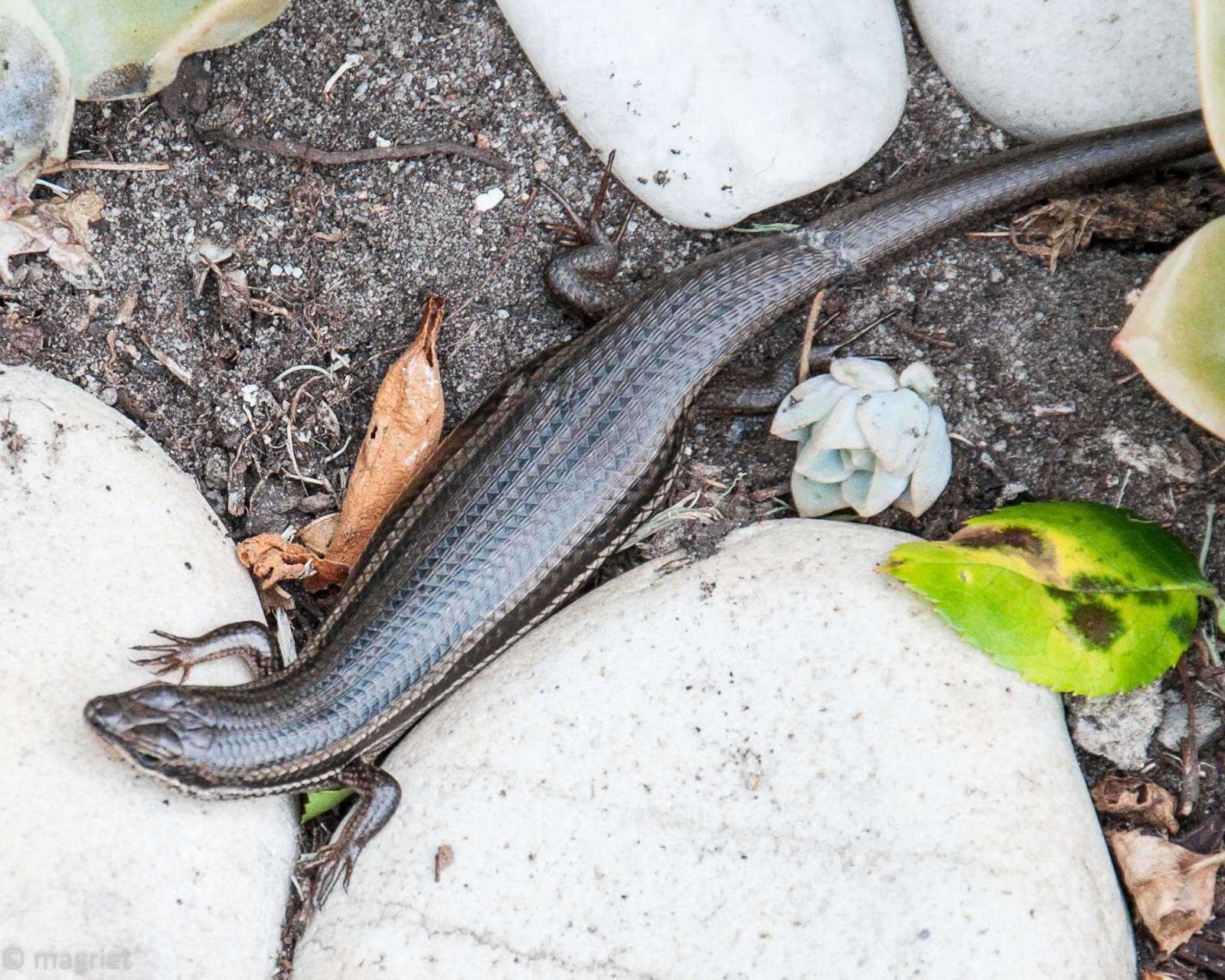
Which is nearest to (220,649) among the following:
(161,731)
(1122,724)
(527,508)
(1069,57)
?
(161,731)

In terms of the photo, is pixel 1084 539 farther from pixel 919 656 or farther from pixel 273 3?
pixel 273 3

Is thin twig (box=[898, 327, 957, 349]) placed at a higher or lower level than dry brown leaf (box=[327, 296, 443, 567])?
higher

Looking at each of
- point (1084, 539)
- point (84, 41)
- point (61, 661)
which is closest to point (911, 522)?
point (1084, 539)

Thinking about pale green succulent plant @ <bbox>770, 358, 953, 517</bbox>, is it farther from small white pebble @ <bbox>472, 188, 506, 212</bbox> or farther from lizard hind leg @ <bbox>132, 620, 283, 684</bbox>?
lizard hind leg @ <bbox>132, 620, 283, 684</bbox>

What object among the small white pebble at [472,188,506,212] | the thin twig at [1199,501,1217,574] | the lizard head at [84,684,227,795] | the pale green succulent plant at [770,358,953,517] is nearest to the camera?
the lizard head at [84,684,227,795]

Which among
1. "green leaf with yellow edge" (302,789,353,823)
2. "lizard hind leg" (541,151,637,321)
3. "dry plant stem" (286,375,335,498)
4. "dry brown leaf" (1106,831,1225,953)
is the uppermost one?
"lizard hind leg" (541,151,637,321)

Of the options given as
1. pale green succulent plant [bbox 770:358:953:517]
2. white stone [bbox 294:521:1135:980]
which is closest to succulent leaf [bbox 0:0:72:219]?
white stone [bbox 294:521:1135:980]

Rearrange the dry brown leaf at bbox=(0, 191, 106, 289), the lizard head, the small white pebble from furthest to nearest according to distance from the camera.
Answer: the small white pebble, the dry brown leaf at bbox=(0, 191, 106, 289), the lizard head
